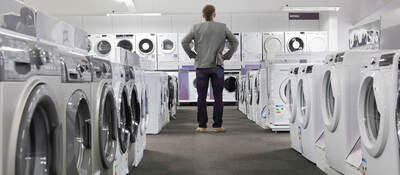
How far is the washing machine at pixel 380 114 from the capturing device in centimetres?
166

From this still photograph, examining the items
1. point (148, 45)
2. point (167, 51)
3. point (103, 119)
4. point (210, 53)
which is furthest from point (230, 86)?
point (103, 119)

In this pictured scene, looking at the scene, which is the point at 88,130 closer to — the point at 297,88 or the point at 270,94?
the point at 297,88

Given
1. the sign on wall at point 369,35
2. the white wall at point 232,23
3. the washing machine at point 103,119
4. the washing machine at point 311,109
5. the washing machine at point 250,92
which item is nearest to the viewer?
the washing machine at point 103,119

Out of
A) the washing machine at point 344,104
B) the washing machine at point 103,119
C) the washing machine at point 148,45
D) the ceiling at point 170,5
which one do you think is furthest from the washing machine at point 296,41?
the washing machine at point 103,119

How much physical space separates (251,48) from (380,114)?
26.8 ft

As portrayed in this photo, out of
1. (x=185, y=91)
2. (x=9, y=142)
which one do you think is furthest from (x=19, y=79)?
(x=185, y=91)

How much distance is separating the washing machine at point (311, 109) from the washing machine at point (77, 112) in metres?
1.83

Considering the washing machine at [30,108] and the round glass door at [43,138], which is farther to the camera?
the round glass door at [43,138]

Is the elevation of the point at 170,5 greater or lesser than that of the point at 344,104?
greater

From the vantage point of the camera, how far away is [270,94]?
4586mm

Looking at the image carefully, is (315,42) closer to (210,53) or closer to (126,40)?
(126,40)

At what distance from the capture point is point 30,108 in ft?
3.52

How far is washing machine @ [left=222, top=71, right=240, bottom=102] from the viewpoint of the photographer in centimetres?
967

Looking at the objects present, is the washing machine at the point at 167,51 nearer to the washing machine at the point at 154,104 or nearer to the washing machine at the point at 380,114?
the washing machine at the point at 154,104
